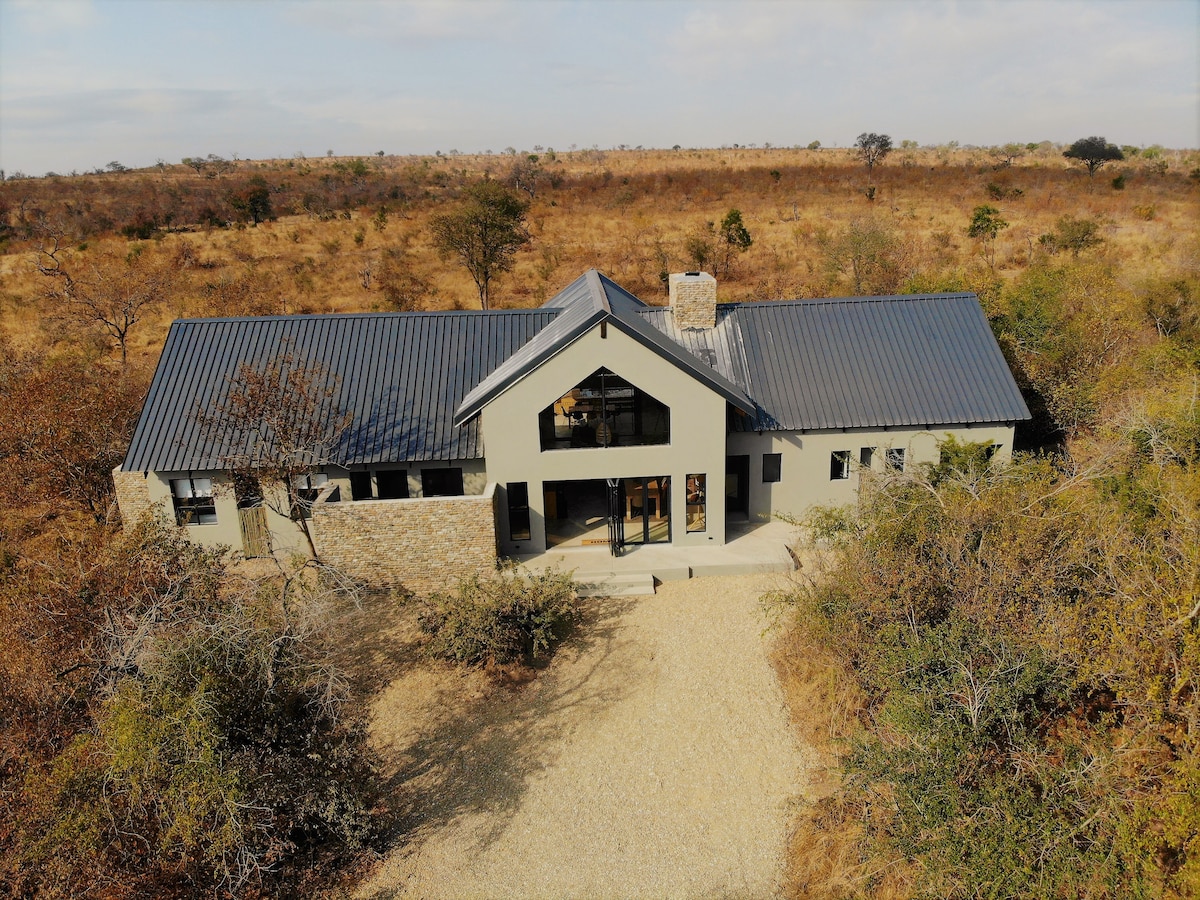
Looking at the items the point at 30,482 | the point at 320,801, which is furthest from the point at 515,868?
the point at 30,482

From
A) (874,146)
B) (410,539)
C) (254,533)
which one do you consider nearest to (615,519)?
(410,539)

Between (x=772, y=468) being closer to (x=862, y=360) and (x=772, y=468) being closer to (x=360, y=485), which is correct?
(x=862, y=360)

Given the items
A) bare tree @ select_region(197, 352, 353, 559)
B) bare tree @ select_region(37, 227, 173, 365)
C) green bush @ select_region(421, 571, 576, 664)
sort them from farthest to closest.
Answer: bare tree @ select_region(37, 227, 173, 365) < bare tree @ select_region(197, 352, 353, 559) < green bush @ select_region(421, 571, 576, 664)

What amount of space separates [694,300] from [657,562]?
788 cm

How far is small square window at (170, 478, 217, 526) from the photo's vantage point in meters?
20.4

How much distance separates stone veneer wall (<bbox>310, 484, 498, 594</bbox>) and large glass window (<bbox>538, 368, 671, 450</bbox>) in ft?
7.98

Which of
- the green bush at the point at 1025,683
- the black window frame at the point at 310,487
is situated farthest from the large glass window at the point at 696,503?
the black window frame at the point at 310,487

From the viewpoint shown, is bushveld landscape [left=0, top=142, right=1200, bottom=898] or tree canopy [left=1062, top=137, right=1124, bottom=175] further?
tree canopy [left=1062, top=137, right=1124, bottom=175]

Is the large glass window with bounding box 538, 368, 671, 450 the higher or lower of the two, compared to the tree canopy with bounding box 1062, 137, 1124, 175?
lower

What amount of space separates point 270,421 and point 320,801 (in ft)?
30.8

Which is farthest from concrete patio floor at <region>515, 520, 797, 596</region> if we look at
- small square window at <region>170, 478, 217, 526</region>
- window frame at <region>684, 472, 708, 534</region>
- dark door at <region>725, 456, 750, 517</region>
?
small square window at <region>170, 478, 217, 526</region>

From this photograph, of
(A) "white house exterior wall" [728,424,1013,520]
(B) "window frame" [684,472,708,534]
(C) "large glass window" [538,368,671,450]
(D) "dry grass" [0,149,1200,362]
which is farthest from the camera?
(D) "dry grass" [0,149,1200,362]

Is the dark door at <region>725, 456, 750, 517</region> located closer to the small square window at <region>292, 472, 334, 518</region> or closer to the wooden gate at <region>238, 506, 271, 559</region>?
the small square window at <region>292, 472, 334, 518</region>

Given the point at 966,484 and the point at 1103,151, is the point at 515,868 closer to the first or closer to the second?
the point at 966,484
